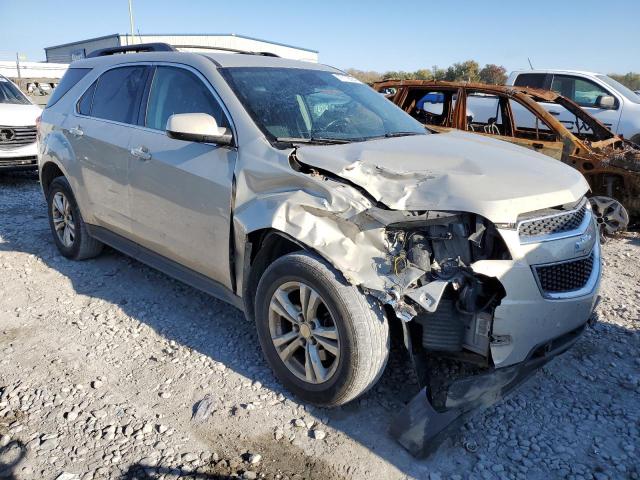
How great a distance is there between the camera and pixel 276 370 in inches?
124

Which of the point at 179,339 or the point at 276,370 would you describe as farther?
the point at 179,339

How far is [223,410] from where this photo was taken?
9.90 ft

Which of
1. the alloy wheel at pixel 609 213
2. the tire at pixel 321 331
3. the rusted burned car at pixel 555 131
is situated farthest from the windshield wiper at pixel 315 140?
the alloy wheel at pixel 609 213

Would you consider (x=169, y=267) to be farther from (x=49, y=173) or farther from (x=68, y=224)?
(x=49, y=173)

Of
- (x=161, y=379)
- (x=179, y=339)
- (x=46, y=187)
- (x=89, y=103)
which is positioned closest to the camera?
(x=161, y=379)

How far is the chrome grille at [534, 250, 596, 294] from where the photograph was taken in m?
2.62

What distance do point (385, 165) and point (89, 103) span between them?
3093 mm

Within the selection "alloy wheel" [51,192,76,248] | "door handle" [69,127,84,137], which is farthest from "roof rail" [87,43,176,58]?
"alloy wheel" [51,192,76,248]

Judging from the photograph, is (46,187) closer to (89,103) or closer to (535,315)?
(89,103)

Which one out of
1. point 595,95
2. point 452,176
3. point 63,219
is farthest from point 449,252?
point 595,95

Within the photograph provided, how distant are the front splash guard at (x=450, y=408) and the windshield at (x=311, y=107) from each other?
163cm

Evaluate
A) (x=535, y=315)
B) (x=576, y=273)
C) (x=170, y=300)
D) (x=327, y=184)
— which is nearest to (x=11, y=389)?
(x=170, y=300)

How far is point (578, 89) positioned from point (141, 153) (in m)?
8.92

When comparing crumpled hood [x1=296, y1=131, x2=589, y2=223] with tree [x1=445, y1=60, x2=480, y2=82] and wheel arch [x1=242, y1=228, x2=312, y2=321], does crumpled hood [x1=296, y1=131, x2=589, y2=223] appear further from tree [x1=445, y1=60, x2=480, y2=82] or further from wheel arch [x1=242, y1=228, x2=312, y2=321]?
tree [x1=445, y1=60, x2=480, y2=82]
